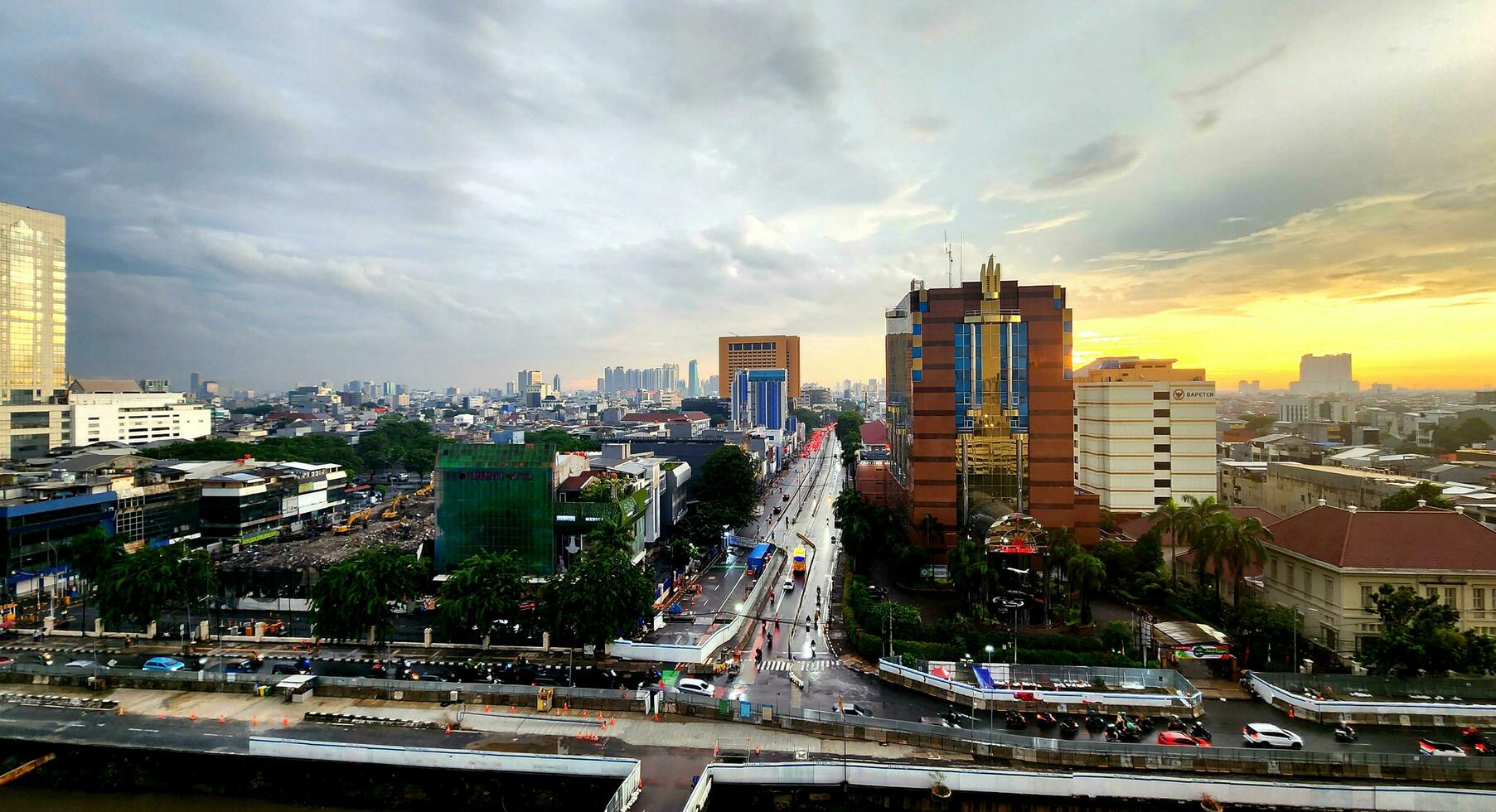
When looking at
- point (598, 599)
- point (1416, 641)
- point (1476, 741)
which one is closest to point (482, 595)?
point (598, 599)

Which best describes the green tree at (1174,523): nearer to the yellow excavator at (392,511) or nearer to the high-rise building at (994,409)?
the high-rise building at (994,409)

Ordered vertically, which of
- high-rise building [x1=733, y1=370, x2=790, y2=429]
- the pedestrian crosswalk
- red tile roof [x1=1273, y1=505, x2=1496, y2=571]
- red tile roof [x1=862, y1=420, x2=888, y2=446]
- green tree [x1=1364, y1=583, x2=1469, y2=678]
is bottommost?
the pedestrian crosswalk

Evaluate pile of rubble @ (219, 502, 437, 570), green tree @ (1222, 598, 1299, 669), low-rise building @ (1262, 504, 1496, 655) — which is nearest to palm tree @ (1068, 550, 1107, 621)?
green tree @ (1222, 598, 1299, 669)

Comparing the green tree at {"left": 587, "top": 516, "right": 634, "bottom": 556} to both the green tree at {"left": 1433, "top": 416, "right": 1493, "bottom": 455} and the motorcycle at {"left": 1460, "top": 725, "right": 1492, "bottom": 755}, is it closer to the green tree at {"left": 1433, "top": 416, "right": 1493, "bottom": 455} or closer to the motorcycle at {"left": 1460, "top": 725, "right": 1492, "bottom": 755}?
the motorcycle at {"left": 1460, "top": 725, "right": 1492, "bottom": 755}

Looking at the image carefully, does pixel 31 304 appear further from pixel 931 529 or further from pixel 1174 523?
pixel 1174 523

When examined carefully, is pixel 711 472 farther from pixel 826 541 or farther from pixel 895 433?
pixel 895 433

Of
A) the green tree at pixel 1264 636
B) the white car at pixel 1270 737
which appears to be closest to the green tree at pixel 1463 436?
the green tree at pixel 1264 636
